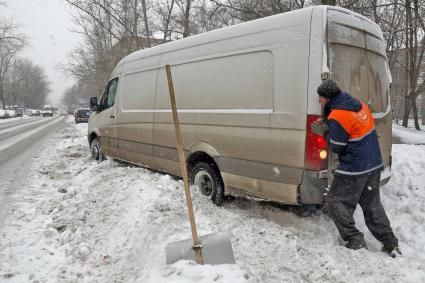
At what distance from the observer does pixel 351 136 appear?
3.78 meters

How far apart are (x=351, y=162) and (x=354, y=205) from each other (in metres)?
0.47

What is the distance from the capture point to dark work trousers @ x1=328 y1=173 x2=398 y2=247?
387 cm

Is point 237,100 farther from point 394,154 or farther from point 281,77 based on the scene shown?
point 394,154

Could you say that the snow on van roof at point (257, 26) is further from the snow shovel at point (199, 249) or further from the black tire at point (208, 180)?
the black tire at point (208, 180)

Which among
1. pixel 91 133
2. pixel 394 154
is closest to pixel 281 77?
pixel 394 154

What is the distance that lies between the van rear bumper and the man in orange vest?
119mm

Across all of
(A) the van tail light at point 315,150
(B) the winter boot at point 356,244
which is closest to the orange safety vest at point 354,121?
(A) the van tail light at point 315,150

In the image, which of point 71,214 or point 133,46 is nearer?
point 71,214

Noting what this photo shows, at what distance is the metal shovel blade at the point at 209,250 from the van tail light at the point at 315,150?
3.95 feet

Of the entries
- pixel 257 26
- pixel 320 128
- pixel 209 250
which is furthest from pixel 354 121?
pixel 209 250

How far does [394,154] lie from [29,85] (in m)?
111

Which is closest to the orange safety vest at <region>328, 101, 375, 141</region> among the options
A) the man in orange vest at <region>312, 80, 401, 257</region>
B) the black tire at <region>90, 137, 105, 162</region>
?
the man in orange vest at <region>312, 80, 401, 257</region>

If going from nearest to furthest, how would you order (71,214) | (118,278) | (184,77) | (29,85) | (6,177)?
(118,278), (71,214), (184,77), (6,177), (29,85)

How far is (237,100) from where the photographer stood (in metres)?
4.86
